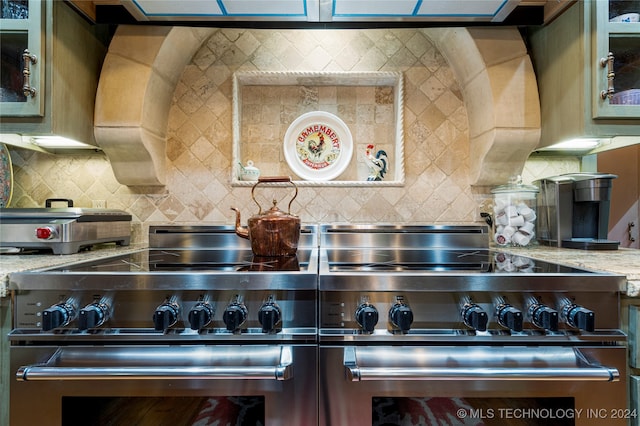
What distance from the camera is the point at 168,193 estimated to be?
5.54 ft

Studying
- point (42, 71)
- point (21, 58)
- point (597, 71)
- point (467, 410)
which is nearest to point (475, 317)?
point (467, 410)

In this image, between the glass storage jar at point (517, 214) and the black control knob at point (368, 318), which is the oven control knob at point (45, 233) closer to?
the black control knob at point (368, 318)

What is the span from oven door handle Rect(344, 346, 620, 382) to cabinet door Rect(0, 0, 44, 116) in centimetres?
145

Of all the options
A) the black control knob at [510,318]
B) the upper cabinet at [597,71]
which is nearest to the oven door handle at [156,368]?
the black control knob at [510,318]

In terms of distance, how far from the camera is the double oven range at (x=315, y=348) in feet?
2.66

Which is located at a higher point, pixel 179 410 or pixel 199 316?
pixel 199 316

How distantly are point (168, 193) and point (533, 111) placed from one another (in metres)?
1.77

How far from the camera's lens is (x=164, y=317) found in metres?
0.80

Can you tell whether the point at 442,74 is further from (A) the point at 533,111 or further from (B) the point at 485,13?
(A) the point at 533,111

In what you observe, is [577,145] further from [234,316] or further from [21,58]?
[21,58]

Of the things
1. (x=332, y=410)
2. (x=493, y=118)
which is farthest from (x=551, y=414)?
(x=493, y=118)

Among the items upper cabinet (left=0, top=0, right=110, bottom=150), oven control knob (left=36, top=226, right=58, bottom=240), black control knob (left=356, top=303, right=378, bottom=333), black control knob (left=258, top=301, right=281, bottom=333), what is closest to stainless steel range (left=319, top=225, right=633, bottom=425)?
black control knob (left=356, top=303, right=378, bottom=333)

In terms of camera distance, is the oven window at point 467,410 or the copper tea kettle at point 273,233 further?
the copper tea kettle at point 273,233

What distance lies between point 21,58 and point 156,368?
1.32 metres
